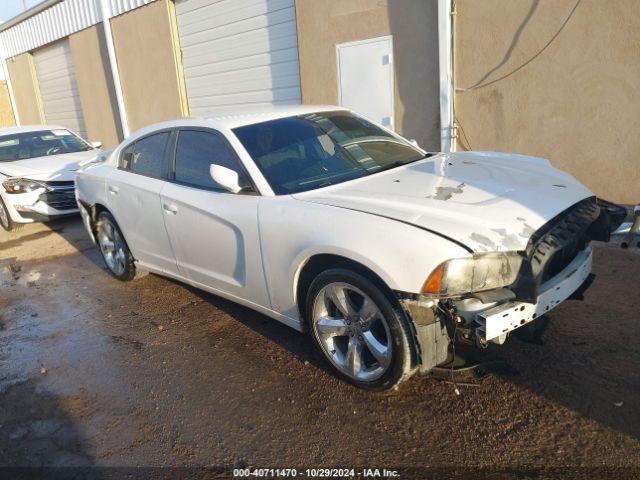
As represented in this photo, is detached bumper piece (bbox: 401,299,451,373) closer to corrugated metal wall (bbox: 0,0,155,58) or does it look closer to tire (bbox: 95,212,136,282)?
tire (bbox: 95,212,136,282)

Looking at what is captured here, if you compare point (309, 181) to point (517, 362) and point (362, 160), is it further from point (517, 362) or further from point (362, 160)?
point (517, 362)

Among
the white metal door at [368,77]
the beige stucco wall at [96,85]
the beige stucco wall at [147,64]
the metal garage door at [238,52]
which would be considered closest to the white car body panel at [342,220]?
the white metal door at [368,77]

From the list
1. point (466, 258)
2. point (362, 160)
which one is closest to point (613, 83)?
point (362, 160)

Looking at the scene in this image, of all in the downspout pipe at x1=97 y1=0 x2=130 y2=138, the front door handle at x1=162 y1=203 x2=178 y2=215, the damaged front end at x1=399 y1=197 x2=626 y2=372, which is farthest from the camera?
the downspout pipe at x1=97 y1=0 x2=130 y2=138

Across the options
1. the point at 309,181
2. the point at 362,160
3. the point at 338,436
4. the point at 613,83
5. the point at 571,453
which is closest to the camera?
the point at 571,453

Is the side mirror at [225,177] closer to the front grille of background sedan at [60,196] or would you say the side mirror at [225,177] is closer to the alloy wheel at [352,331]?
the alloy wheel at [352,331]

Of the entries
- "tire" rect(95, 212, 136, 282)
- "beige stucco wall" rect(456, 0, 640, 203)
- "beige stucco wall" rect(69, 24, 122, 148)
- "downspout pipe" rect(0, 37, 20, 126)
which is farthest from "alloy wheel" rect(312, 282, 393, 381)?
"downspout pipe" rect(0, 37, 20, 126)

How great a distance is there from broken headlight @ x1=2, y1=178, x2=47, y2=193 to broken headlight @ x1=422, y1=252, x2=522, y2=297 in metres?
6.87

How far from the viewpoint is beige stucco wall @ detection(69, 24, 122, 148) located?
13719 millimetres

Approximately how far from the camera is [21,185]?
24.9 ft

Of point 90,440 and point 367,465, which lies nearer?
point 367,465

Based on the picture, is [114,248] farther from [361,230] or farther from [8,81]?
[8,81]

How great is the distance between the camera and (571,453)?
2.48 metres

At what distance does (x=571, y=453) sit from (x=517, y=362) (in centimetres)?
81
